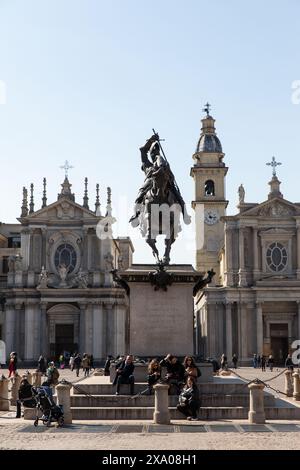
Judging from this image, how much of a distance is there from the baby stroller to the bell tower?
64711 millimetres

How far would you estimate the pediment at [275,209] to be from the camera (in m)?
68.4

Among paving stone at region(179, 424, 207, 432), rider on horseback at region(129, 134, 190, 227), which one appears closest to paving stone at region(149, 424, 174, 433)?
paving stone at region(179, 424, 207, 432)

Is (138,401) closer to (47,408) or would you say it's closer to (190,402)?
(190,402)

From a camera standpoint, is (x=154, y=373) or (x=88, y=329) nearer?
(x=154, y=373)

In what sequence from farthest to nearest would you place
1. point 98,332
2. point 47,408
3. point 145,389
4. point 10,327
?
point 10,327 → point 98,332 → point 145,389 → point 47,408

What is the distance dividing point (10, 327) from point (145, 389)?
162 feet

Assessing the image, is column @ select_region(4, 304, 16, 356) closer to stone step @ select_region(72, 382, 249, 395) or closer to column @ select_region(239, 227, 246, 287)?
column @ select_region(239, 227, 246, 287)

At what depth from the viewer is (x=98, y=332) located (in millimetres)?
68250

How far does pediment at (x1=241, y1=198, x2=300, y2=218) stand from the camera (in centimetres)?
6838

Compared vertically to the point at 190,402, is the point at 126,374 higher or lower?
higher

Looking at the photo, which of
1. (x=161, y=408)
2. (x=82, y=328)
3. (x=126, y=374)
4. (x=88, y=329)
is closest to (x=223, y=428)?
(x=161, y=408)
